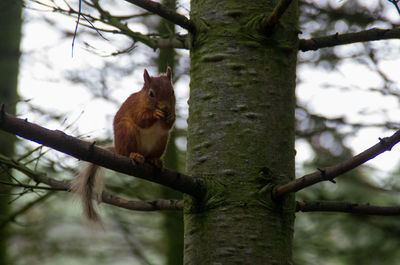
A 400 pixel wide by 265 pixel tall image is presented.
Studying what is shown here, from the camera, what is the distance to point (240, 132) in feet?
5.69

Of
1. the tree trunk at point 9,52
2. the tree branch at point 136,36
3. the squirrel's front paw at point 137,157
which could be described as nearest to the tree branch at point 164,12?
the tree branch at point 136,36

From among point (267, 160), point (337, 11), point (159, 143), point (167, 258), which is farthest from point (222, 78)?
point (167, 258)

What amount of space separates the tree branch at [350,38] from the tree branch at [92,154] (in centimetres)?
72

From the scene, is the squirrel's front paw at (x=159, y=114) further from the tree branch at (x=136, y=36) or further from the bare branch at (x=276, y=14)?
the bare branch at (x=276, y=14)

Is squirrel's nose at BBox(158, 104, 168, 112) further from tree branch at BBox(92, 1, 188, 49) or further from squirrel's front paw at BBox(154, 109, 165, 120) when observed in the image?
tree branch at BBox(92, 1, 188, 49)

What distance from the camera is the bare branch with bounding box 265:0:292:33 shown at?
1.62 metres

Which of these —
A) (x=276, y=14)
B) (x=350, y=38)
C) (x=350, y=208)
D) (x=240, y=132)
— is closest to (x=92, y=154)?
(x=240, y=132)

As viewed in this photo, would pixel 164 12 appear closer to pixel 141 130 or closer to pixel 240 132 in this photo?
pixel 240 132

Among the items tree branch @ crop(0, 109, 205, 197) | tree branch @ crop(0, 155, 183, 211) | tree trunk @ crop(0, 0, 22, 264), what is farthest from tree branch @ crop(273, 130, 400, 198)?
tree trunk @ crop(0, 0, 22, 264)

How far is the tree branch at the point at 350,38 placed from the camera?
1.77m

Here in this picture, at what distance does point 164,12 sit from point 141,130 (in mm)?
602

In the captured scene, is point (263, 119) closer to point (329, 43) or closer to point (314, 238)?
point (329, 43)

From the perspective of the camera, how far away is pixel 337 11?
3.51 metres

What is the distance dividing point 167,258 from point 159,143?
→ 2.12m
